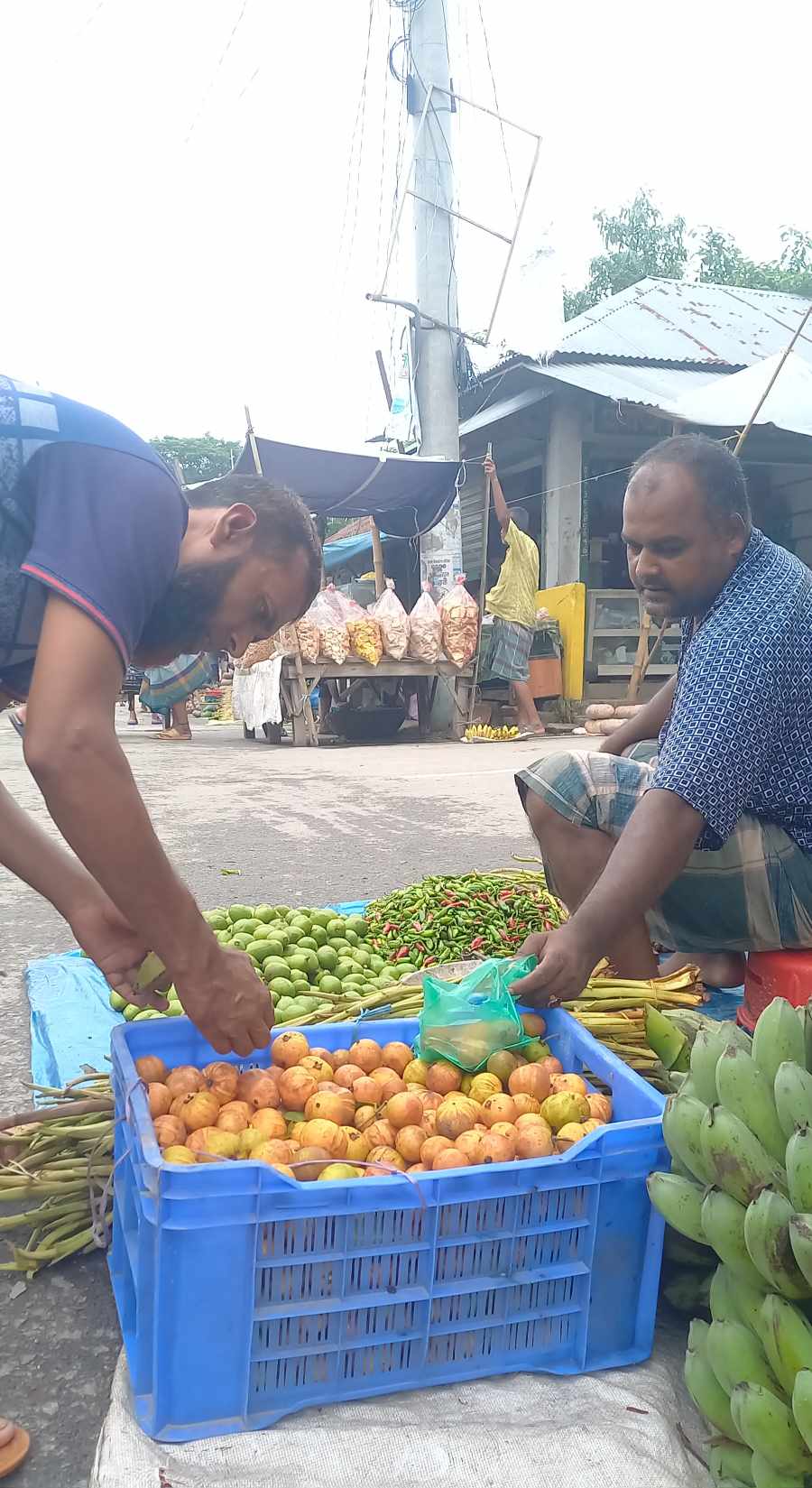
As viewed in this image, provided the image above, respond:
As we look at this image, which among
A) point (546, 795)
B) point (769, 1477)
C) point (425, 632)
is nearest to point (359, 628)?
point (425, 632)

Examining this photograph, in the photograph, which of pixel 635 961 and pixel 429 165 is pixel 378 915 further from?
pixel 429 165

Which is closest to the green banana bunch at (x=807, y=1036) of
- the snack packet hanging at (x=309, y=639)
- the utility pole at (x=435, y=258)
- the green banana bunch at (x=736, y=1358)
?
the green banana bunch at (x=736, y=1358)

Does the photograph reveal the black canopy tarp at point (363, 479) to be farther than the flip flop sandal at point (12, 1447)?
Yes

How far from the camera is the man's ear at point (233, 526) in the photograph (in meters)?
1.85

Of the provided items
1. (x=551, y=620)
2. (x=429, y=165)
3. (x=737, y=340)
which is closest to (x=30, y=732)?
(x=551, y=620)

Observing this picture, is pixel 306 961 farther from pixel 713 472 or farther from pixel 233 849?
pixel 233 849

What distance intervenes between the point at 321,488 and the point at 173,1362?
10.8 m

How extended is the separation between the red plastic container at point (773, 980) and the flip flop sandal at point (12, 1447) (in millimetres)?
1786

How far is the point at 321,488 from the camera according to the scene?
11461mm

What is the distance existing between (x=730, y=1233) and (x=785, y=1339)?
14cm

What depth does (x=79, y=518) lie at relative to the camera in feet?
5.15

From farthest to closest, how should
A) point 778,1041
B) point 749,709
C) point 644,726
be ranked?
point 644,726
point 749,709
point 778,1041

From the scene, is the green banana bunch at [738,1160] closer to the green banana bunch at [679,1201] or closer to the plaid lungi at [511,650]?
the green banana bunch at [679,1201]

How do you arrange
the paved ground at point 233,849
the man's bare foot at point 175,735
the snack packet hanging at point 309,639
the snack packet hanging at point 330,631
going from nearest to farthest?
1. the paved ground at point 233,849
2. the snack packet hanging at point 309,639
3. the snack packet hanging at point 330,631
4. the man's bare foot at point 175,735
